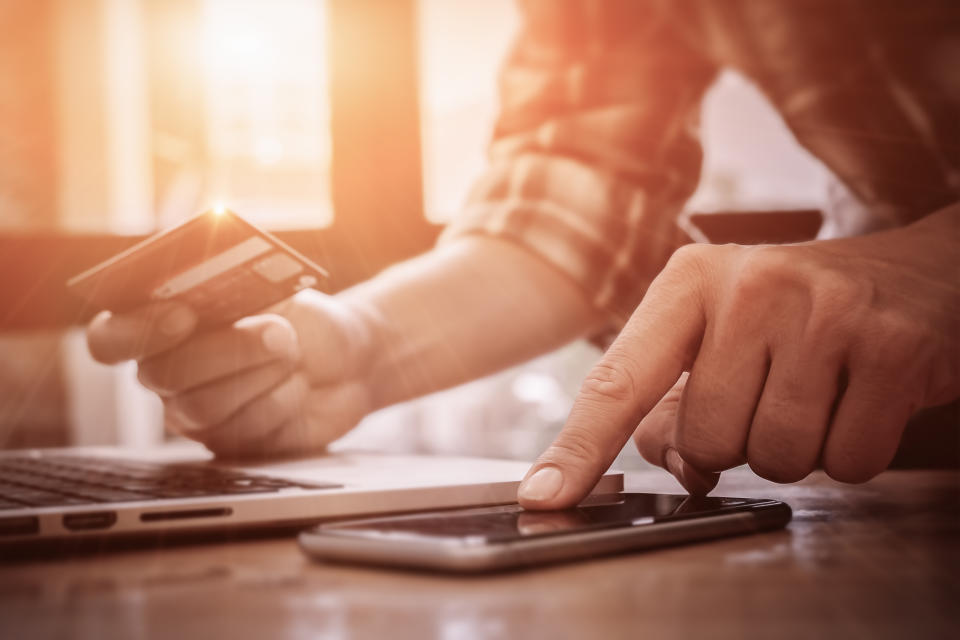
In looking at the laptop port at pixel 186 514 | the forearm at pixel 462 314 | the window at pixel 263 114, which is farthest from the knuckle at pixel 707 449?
the window at pixel 263 114

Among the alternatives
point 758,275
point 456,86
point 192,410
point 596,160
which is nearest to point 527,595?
point 758,275

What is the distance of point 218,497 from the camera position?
15.7 inches

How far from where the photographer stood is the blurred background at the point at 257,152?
A: 148 centimetres

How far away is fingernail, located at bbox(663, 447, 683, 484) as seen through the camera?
1.67ft

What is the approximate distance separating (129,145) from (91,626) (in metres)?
3.09

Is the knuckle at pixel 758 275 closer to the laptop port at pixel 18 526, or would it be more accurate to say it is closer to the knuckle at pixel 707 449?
the knuckle at pixel 707 449

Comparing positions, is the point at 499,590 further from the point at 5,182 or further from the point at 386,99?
the point at 5,182

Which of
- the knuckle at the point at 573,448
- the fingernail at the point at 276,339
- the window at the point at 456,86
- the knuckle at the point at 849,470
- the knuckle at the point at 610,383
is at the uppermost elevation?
the window at the point at 456,86

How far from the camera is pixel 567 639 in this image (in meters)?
0.22

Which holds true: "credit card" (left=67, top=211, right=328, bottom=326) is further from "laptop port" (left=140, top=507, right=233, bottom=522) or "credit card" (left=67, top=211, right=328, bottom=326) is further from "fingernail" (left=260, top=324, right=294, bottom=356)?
"laptop port" (left=140, top=507, right=233, bottom=522)

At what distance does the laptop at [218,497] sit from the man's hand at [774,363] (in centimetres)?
7

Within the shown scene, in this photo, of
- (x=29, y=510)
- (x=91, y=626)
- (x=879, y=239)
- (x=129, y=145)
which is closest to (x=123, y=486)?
(x=29, y=510)

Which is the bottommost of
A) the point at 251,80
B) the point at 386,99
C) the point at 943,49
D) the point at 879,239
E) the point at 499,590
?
the point at 499,590

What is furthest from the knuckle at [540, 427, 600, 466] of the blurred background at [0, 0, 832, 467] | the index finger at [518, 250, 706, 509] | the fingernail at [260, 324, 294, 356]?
the blurred background at [0, 0, 832, 467]
